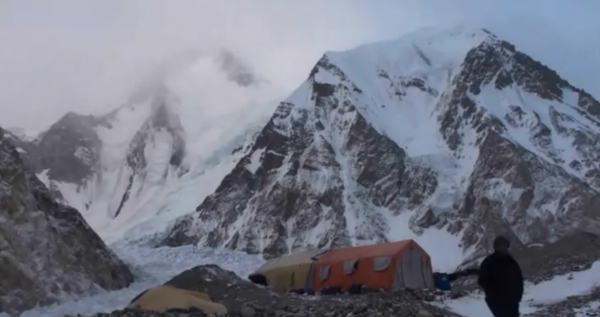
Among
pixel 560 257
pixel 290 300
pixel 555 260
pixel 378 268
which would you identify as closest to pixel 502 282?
pixel 290 300

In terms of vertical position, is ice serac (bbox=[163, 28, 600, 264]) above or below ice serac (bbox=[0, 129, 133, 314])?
above

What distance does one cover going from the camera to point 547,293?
24812 mm

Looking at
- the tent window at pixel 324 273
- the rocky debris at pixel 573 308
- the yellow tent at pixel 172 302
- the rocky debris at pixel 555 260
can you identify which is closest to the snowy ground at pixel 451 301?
the rocky debris at pixel 573 308

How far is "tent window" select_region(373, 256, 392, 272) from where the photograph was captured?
112ft

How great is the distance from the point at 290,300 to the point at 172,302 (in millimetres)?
5398

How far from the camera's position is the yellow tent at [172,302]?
20339 mm

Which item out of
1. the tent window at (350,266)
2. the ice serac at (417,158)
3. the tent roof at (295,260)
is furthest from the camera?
the ice serac at (417,158)

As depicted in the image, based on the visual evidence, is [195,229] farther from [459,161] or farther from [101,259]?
[101,259]

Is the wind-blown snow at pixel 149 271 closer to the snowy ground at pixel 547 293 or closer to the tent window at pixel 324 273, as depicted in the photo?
the tent window at pixel 324 273

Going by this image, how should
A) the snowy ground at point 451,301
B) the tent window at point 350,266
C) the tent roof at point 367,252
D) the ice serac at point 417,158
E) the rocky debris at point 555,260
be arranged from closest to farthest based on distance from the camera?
the snowy ground at point 451,301 < the rocky debris at point 555,260 < the tent window at point 350,266 < the tent roof at point 367,252 < the ice serac at point 417,158

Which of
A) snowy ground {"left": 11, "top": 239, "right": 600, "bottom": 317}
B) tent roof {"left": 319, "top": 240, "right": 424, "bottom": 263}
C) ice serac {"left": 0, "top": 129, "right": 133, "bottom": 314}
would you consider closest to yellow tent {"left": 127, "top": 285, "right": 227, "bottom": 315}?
snowy ground {"left": 11, "top": 239, "right": 600, "bottom": 317}

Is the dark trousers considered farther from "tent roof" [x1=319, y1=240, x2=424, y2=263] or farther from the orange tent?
"tent roof" [x1=319, y1=240, x2=424, y2=263]

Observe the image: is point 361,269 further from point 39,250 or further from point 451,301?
point 39,250

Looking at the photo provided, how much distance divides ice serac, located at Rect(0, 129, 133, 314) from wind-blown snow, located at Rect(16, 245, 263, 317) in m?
0.84
